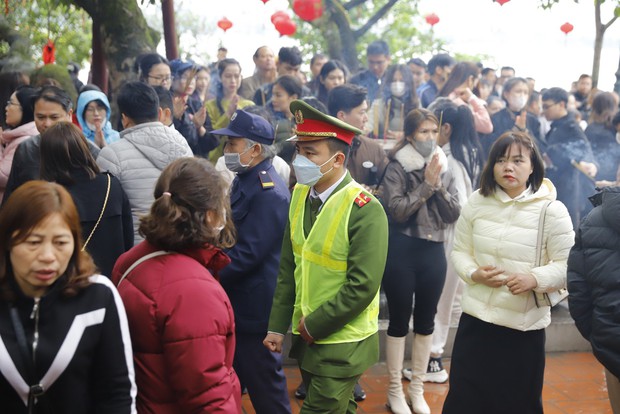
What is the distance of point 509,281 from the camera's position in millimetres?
4254

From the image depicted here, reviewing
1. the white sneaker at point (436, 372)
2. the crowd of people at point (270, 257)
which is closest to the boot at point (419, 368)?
the crowd of people at point (270, 257)

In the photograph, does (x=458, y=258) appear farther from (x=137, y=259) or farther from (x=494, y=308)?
(x=137, y=259)

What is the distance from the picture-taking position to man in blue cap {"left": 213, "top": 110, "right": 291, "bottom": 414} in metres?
4.32

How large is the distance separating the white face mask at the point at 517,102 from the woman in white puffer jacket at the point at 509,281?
14.9 ft

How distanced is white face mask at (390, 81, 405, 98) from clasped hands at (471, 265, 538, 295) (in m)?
4.11

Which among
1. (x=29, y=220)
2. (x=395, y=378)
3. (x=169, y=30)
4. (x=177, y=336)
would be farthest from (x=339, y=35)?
(x=29, y=220)

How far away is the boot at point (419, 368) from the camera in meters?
5.38

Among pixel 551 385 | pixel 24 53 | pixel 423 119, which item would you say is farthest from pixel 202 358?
pixel 24 53

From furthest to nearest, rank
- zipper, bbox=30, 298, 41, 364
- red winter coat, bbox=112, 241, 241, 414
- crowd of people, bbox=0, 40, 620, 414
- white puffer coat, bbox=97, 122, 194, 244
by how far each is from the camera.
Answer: white puffer coat, bbox=97, 122, 194, 244 → red winter coat, bbox=112, 241, 241, 414 → crowd of people, bbox=0, 40, 620, 414 → zipper, bbox=30, 298, 41, 364

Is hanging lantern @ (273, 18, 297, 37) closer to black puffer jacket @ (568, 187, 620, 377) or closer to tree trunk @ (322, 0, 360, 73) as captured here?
tree trunk @ (322, 0, 360, 73)

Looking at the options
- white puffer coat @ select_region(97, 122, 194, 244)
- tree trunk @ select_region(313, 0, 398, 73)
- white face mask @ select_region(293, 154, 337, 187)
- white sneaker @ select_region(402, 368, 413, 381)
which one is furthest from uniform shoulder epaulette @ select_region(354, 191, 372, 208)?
tree trunk @ select_region(313, 0, 398, 73)

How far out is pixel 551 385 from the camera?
5.95m

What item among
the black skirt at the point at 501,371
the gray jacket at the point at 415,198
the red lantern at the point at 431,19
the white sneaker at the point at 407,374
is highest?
the red lantern at the point at 431,19

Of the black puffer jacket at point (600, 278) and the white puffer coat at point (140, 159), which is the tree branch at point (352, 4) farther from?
the black puffer jacket at point (600, 278)
